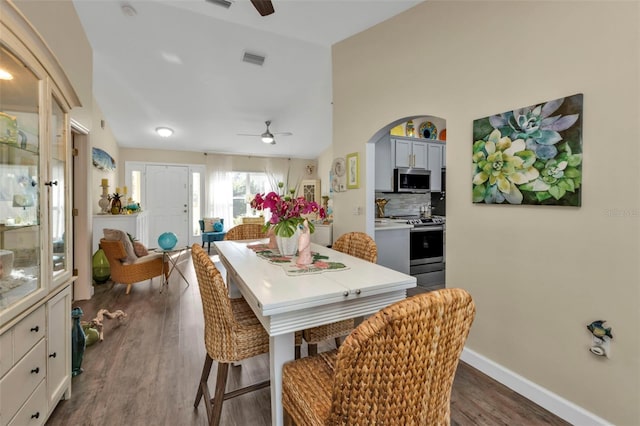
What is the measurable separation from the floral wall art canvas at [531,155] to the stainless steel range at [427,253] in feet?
6.32

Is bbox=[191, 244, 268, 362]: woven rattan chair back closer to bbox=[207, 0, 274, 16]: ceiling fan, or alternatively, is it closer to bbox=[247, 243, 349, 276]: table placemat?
bbox=[247, 243, 349, 276]: table placemat

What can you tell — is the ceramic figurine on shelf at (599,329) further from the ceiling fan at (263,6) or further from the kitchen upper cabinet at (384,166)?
→ the kitchen upper cabinet at (384,166)

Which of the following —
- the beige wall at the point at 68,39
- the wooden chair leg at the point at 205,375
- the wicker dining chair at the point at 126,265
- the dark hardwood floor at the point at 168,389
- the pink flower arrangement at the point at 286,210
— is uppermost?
the beige wall at the point at 68,39

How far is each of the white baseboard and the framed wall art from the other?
6.06 ft

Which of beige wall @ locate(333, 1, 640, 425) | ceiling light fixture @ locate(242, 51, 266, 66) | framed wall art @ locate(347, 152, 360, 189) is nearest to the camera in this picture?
beige wall @ locate(333, 1, 640, 425)

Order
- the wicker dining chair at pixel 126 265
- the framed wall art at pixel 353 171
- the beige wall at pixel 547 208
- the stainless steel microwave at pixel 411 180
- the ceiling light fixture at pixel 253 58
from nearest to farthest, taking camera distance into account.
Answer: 1. the beige wall at pixel 547 208
2. the framed wall art at pixel 353 171
3. the wicker dining chair at pixel 126 265
4. the ceiling light fixture at pixel 253 58
5. the stainless steel microwave at pixel 411 180

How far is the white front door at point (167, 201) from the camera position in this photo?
676 centimetres

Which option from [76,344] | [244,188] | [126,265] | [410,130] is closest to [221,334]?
[76,344]

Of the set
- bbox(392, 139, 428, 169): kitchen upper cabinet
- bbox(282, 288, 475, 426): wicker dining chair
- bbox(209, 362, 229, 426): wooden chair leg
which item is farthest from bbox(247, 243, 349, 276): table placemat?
bbox(392, 139, 428, 169): kitchen upper cabinet

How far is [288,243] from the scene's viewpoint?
1.91m

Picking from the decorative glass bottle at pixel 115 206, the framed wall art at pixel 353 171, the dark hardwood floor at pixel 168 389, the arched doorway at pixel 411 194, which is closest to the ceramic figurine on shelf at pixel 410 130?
the arched doorway at pixel 411 194

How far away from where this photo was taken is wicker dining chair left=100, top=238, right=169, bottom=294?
3447mm

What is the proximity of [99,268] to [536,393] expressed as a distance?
4891 mm

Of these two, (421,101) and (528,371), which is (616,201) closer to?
(528,371)
